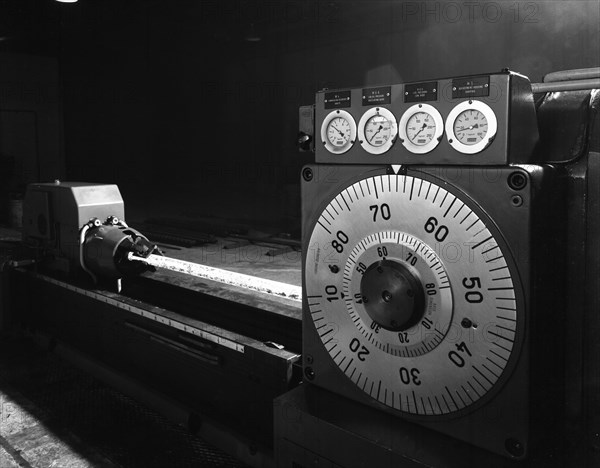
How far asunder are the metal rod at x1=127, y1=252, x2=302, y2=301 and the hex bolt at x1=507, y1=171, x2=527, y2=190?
81cm

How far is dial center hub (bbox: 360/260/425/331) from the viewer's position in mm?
814

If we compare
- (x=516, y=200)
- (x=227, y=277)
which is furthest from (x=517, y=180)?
(x=227, y=277)

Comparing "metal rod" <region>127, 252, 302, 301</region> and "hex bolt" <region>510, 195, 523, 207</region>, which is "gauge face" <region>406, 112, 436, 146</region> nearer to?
"hex bolt" <region>510, 195, 523, 207</region>

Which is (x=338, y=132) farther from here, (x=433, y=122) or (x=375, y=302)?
(x=375, y=302)

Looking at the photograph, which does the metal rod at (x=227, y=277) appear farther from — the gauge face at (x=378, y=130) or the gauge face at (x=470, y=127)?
the gauge face at (x=470, y=127)

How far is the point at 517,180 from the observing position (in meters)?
0.73

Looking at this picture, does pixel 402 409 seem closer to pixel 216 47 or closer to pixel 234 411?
pixel 234 411

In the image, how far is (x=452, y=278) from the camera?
2.60 feet

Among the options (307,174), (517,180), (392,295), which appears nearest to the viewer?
(517,180)

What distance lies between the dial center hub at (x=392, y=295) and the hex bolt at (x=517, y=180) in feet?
0.63

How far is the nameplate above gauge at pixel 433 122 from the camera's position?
2.43 ft

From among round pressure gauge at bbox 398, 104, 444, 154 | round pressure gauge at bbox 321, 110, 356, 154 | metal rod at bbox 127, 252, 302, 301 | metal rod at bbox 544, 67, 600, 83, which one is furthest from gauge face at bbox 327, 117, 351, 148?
metal rod at bbox 127, 252, 302, 301

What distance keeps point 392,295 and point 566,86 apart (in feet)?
1.31

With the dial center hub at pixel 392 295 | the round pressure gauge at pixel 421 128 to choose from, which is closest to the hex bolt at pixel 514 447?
the dial center hub at pixel 392 295
